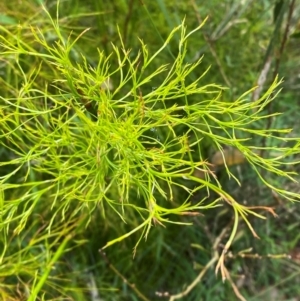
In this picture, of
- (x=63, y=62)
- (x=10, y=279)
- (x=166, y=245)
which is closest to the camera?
(x=63, y=62)

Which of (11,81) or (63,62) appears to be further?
(11,81)

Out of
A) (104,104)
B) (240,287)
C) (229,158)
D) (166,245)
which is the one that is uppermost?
(104,104)

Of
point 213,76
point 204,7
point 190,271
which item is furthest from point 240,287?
point 204,7

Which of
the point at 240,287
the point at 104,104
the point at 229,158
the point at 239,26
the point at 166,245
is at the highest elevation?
the point at 104,104

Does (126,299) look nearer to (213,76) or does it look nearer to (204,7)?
(213,76)

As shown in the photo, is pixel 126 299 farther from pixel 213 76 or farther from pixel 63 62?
pixel 63 62

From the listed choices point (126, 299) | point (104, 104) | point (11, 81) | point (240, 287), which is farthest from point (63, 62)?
point (240, 287)

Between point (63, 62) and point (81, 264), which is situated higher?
point (63, 62)

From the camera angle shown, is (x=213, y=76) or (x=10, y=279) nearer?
(x=10, y=279)

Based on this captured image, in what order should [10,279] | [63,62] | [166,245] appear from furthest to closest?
1. [166,245]
2. [10,279]
3. [63,62]
